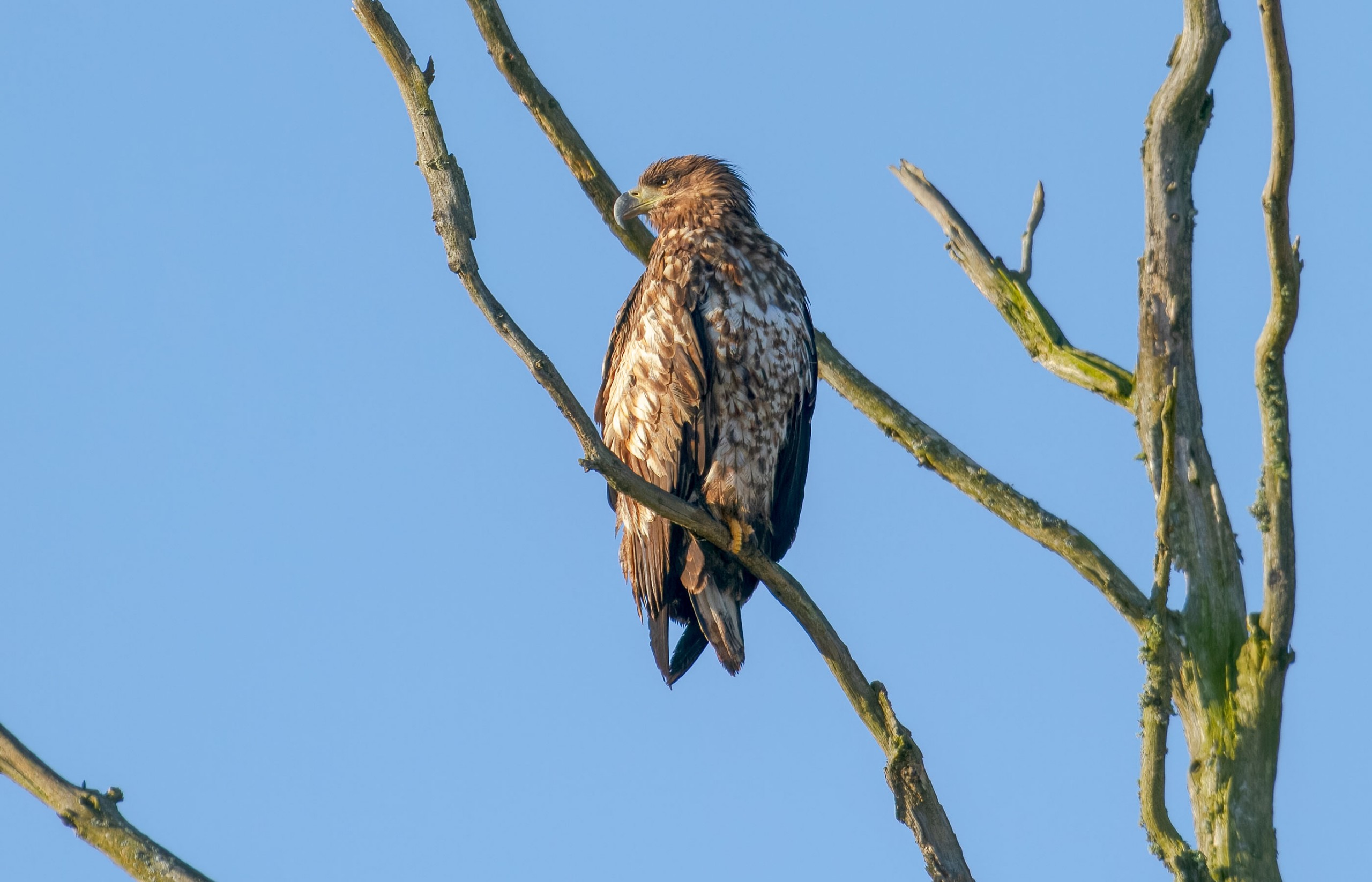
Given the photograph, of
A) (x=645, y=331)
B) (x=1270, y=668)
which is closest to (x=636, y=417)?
(x=645, y=331)

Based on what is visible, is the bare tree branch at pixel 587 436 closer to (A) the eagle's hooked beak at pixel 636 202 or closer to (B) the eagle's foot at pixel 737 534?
(B) the eagle's foot at pixel 737 534

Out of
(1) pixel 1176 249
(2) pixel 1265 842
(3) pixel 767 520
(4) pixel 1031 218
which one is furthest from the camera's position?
(3) pixel 767 520

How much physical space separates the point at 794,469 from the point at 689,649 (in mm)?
978

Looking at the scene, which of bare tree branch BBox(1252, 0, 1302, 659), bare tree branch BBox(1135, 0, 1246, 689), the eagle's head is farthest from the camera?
the eagle's head

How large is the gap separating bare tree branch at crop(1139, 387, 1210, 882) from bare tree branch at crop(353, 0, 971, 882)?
1.98 feet

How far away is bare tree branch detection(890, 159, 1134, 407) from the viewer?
5996mm

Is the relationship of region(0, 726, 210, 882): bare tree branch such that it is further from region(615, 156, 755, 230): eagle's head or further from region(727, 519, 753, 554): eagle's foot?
region(615, 156, 755, 230): eagle's head

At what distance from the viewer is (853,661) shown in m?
4.89

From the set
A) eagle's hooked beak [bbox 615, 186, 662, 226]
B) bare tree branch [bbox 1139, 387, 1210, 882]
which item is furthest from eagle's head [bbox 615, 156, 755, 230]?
bare tree branch [bbox 1139, 387, 1210, 882]

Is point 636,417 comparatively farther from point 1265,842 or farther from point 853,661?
point 1265,842

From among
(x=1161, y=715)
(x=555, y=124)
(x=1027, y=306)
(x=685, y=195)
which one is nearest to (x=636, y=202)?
(x=685, y=195)

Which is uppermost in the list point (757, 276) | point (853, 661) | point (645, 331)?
point (757, 276)

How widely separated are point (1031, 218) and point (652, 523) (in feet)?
6.53

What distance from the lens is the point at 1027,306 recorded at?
632cm
